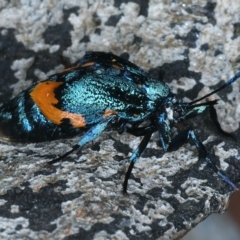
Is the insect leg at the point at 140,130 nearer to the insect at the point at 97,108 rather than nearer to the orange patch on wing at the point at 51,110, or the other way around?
the insect at the point at 97,108

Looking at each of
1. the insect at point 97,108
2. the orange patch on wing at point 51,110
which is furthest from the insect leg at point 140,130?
the orange patch on wing at point 51,110

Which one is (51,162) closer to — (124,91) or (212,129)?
(124,91)

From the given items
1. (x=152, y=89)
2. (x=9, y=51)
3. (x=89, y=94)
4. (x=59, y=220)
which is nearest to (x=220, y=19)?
(x=152, y=89)

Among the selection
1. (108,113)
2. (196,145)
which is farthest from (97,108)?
(196,145)

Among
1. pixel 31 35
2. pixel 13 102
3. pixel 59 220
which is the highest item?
pixel 31 35

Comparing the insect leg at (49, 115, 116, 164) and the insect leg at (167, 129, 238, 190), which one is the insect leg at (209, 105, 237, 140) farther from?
the insect leg at (49, 115, 116, 164)

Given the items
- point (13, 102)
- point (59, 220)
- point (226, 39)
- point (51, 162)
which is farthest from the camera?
point (226, 39)

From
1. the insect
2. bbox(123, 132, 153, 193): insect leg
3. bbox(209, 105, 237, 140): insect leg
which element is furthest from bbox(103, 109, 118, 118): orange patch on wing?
bbox(209, 105, 237, 140): insect leg
